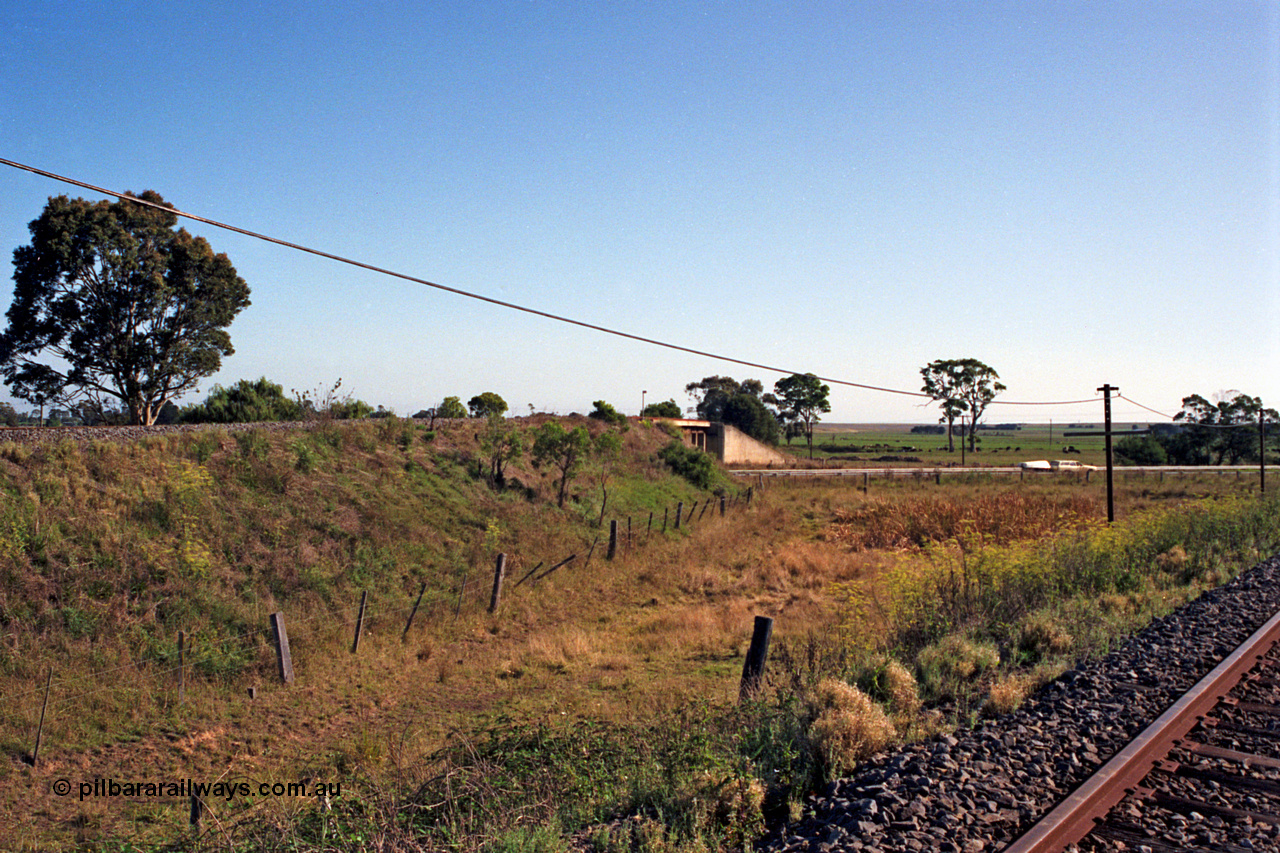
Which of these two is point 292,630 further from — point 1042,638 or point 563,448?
point 563,448

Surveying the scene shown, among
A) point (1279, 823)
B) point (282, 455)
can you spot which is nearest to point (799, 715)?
point (1279, 823)

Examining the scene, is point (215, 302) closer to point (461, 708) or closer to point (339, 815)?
point (461, 708)

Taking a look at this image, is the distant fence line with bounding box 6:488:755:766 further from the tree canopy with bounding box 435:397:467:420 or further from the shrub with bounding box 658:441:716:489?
the shrub with bounding box 658:441:716:489

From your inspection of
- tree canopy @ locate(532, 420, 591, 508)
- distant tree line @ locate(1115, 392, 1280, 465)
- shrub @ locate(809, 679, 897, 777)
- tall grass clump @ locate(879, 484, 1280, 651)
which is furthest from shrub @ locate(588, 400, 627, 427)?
distant tree line @ locate(1115, 392, 1280, 465)

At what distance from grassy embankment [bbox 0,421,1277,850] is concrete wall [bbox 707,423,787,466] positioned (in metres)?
38.4

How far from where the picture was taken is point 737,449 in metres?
64.9

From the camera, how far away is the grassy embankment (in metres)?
5.91

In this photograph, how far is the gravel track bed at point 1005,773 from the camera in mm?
4723

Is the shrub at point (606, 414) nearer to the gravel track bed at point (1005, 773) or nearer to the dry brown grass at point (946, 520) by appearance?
the dry brown grass at point (946, 520)

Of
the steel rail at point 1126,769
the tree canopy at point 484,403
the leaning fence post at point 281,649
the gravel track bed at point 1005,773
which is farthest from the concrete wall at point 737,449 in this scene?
the steel rail at point 1126,769

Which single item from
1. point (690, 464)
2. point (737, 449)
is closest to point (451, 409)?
point (690, 464)

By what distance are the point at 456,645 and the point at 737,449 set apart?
52.7 meters

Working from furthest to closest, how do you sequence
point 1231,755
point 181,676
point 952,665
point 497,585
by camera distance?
point 497,585, point 181,676, point 952,665, point 1231,755

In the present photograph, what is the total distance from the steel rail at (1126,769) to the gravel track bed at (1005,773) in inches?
5.7
